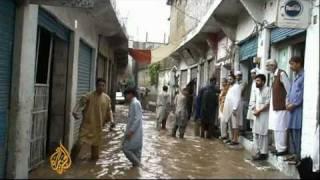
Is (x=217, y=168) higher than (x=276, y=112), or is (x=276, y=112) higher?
(x=276, y=112)

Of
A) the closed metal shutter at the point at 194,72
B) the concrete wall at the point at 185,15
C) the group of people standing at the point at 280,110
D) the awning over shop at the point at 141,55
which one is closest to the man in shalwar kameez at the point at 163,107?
the concrete wall at the point at 185,15

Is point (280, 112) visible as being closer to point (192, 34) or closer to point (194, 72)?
point (192, 34)

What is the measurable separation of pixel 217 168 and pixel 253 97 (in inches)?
76.3

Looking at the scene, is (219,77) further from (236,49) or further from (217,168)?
(217,168)

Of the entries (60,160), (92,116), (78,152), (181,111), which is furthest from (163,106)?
(60,160)

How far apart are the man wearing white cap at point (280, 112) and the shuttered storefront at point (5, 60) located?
4573mm

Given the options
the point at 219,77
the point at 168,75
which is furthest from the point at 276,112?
the point at 168,75

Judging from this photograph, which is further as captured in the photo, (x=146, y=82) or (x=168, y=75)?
(x=146, y=82)

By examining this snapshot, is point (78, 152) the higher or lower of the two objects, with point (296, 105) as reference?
lower

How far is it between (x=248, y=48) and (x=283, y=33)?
3.63 metres

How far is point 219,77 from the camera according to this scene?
58.3ft

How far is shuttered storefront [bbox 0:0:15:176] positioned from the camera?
6.75 metres

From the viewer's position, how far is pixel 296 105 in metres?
8.48

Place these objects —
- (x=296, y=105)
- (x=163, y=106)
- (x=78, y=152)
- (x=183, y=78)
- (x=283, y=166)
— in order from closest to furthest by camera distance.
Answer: (x=296, y=105), (x=283, y=166), (x=78, y=152), (x=163, y=106), (x=183, y=78)
